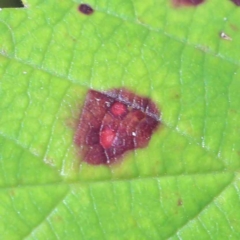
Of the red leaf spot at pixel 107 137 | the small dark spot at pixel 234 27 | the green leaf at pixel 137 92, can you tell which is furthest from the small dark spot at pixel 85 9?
the small dark spot at pixel 234 27

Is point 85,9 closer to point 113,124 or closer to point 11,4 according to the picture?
point 11,4

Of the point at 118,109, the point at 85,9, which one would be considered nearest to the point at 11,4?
the point at 85,9

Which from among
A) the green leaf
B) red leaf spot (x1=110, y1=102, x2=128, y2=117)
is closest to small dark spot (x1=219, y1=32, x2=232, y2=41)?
the green leaf

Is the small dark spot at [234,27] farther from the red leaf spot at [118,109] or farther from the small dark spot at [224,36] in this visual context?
the red leaf spot at [118,109]

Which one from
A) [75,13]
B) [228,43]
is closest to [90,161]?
[75,13]

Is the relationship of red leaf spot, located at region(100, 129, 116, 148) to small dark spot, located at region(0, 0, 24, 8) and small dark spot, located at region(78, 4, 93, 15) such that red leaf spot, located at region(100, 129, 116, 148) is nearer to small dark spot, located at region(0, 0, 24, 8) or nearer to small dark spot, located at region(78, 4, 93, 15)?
small dark spot, located at region(78, 4, 93, 15)
